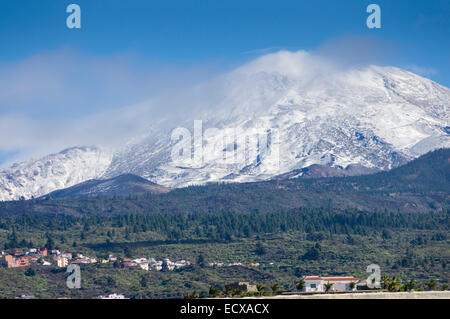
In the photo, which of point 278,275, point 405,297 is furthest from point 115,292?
point 405,297

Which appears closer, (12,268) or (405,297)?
(405,297)

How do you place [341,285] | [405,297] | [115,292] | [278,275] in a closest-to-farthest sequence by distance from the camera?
1. [405,297]
2. [341,285]
3. [115,292]
4. [278,275]
